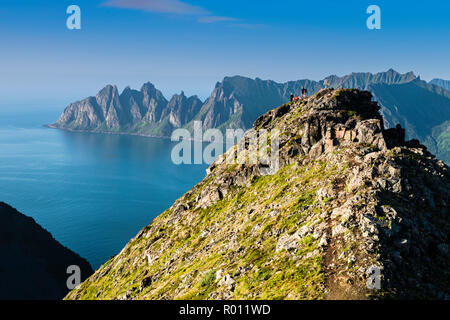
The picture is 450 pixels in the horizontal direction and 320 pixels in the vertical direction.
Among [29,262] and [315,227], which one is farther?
[29,262]

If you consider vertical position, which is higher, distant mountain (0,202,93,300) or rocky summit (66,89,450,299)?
rocky summit (66,89,450,299)

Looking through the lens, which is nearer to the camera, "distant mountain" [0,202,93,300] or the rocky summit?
the rocky summit

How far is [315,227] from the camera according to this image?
36.2m

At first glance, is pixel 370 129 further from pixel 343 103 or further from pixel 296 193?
pixel 343 103

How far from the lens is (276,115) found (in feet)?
294

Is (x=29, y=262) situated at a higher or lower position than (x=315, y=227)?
lower

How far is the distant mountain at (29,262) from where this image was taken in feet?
427

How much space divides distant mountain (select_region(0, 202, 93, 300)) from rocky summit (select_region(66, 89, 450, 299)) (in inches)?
2645

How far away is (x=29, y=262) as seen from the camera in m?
140

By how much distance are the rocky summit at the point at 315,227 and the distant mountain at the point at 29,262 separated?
220ft

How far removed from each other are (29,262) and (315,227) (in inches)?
5661

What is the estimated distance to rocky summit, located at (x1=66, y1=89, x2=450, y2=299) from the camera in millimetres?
28812

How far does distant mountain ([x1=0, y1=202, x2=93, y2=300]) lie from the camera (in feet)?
427
